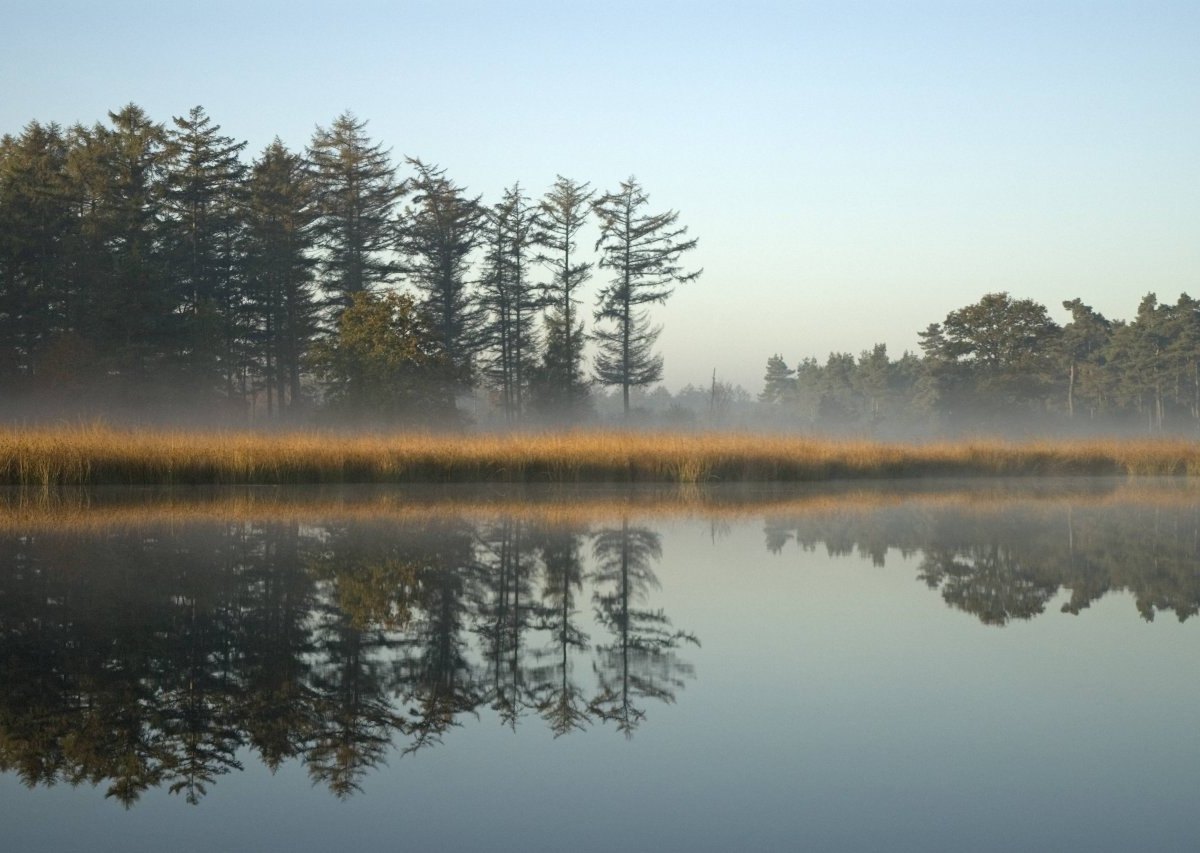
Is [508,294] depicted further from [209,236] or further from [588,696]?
[588,696]

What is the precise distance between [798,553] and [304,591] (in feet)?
13.1

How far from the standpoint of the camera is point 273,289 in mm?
35625

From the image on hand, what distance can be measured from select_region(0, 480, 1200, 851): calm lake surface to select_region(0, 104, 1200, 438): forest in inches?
593

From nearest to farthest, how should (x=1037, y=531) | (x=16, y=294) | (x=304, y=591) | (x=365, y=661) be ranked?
(x=365, y=661), (x=304, y=591), (x=1037, y=531), (x=16, y=294)

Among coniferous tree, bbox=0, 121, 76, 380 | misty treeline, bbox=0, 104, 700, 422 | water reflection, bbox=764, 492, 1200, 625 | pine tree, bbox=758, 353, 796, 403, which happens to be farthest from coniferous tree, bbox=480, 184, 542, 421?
pine tree, bbox=758, 353, 796, 403

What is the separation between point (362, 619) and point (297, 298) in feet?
107

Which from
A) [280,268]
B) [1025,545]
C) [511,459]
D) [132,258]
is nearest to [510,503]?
[511,459]

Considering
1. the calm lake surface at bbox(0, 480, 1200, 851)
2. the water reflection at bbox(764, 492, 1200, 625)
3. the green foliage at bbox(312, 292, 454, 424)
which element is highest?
the green foliage at bbox(312, 292, 454, 424)

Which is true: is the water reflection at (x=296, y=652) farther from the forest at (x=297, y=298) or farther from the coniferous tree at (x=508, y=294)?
the coniferous tree at (x=508, y=294)

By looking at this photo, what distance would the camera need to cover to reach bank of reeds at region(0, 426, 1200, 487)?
14906mm

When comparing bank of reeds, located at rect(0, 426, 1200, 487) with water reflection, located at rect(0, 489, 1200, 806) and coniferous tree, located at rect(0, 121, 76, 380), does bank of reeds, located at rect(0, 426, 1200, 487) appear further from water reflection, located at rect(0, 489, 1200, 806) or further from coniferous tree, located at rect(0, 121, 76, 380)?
coniferous tree, located at rect(0, 121, 76, 380)

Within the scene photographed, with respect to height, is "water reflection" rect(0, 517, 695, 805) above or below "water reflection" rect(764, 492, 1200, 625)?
above

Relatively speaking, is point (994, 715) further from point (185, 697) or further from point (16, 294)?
point (16, 294)

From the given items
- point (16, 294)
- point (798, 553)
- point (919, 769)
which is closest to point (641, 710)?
point (919, 769)
